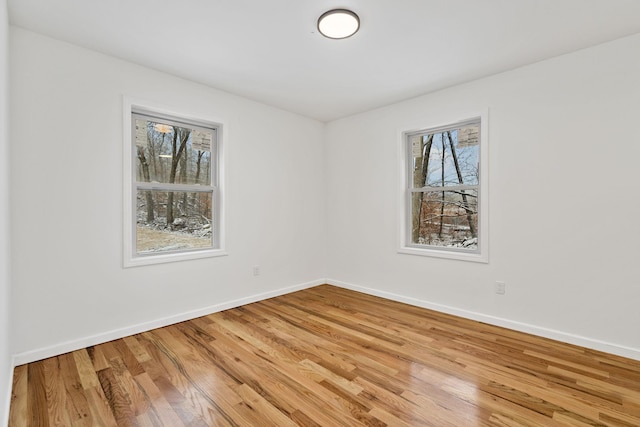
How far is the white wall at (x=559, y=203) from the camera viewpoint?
8.17 ft

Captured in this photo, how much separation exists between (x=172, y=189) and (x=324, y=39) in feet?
6.94

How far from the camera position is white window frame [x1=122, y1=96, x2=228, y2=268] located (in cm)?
285

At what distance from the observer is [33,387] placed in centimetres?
204

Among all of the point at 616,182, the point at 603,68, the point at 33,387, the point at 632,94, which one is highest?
the point at 603,68

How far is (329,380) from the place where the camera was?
2.12 meters

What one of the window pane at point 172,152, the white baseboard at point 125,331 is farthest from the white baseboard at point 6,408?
the window pane at point 172,152

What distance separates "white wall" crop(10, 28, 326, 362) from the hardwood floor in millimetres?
268

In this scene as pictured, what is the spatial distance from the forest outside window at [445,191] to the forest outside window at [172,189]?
2.41 meters

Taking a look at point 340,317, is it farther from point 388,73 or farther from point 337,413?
point 388,73

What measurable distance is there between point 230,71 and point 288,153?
4.72 ft

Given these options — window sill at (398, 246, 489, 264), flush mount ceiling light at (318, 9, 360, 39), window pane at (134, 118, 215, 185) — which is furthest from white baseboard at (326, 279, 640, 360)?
flush mount ceiling light at (318, 9, 360, 39)

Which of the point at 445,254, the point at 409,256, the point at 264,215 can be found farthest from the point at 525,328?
the point at 264,215

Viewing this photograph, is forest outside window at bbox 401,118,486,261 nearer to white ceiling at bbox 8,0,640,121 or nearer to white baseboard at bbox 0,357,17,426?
white ceiling at bbox 8,0,640,121

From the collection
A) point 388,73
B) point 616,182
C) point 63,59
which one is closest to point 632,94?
point 616,182
